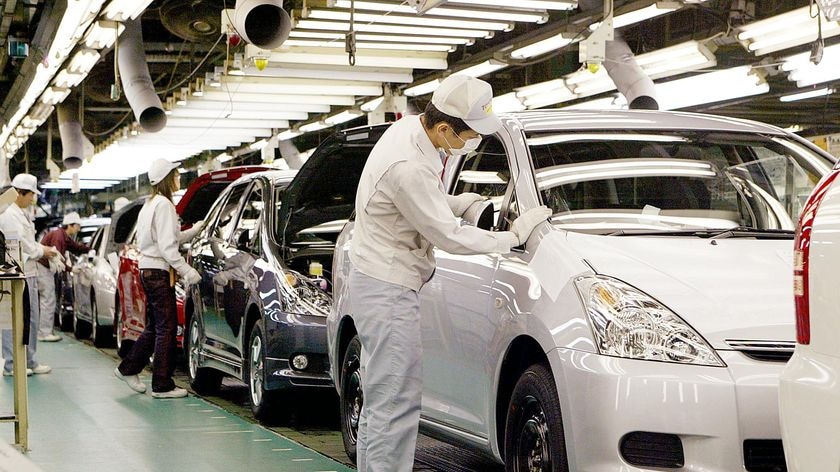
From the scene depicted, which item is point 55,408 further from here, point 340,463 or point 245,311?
point 340,463

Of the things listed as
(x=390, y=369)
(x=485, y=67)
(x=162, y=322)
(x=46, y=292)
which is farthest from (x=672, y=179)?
(x=46, y=292)

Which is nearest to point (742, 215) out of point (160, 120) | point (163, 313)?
point (163, 313)

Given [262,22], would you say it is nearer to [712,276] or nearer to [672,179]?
[672,179]

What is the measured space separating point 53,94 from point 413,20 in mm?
7358

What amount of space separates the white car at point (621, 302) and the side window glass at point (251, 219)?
7.59 ft

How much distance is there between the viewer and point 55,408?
8.59 m

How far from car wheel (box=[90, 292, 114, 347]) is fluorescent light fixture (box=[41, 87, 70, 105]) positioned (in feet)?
9.26

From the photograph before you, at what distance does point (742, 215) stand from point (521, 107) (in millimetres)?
8987

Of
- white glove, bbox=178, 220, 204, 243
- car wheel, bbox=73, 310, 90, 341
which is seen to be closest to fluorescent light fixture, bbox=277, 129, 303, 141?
car wheel, bbox=73, 310, 90, 341

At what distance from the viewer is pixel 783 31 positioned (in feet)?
30.6

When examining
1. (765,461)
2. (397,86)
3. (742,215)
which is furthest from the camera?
(397,86)

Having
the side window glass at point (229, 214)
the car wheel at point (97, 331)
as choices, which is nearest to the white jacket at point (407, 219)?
the side window glass at point (229, 214)

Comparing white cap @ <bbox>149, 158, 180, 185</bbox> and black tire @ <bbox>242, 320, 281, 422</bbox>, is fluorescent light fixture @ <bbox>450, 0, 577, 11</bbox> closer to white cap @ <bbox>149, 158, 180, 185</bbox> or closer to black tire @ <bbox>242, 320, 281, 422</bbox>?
white cap @ <bbox>149, 158, 180, 185</bbox>

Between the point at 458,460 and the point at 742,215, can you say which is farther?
the point at 458,460
